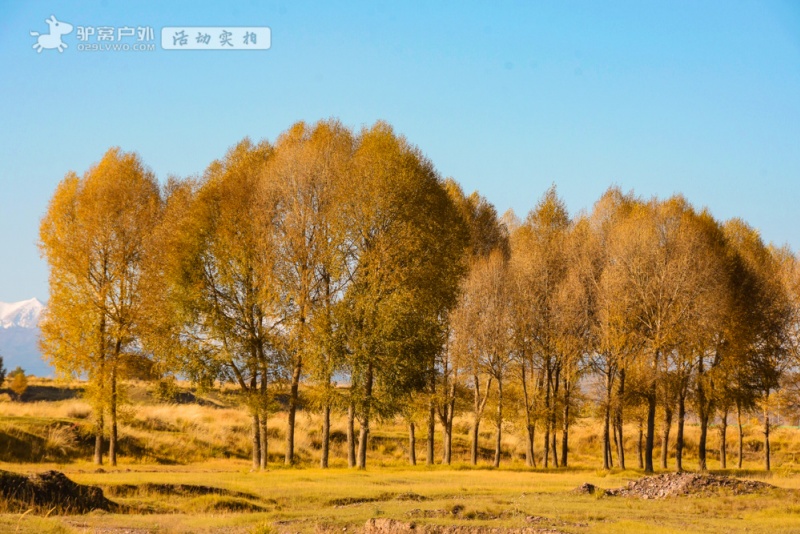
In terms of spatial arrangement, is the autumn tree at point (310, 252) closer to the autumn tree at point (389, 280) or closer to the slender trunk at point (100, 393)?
the autumn tree at point (389, 280)

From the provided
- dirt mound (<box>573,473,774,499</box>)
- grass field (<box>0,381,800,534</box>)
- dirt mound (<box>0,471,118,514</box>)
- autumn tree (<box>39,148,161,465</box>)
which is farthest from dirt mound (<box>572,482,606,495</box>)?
autumn tree (<box>39,148,161,465</box>)

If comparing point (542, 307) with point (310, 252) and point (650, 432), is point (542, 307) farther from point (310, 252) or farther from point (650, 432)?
point (310, 252)

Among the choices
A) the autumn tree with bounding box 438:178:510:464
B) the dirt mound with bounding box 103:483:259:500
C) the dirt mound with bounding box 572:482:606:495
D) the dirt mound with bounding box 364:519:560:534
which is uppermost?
the autumn tree with bounding box 438:178:510:464

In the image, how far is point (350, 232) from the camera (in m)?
42.6

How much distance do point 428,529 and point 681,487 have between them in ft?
49.7

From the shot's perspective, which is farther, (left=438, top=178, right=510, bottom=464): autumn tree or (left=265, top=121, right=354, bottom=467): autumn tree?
(left=438, top=178, right=510, bottom=464): autumn tree

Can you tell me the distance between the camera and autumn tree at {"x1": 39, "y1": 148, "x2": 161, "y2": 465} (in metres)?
43.0

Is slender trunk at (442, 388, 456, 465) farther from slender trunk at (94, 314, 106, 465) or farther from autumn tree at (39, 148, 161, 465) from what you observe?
slender trunk at (94, 314, 106, 465)

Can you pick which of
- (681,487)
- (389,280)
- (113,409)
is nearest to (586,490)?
(681,487)

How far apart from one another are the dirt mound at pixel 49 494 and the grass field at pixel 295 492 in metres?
0.92

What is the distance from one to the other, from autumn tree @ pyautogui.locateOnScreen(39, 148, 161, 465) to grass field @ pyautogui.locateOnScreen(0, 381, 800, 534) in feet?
10.0

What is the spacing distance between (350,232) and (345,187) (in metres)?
2.24

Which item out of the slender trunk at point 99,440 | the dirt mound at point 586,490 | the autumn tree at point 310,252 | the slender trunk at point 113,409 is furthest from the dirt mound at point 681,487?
the slender trunk at point 99,440

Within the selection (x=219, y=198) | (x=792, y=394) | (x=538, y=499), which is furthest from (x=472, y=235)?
(x=538, y=499)
